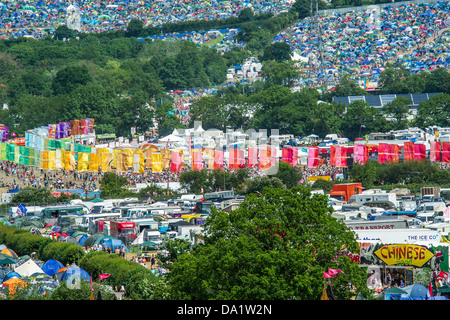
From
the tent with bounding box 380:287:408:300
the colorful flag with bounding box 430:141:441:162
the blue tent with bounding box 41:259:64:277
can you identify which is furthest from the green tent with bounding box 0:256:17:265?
the colorful flag with bounding box 430:141:441:162

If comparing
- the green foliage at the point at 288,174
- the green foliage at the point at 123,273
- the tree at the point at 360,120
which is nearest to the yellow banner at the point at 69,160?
the green foliage at the point at 288,174

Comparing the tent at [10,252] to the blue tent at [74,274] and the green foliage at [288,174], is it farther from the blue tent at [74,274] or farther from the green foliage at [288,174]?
the green foliage at [288,174]

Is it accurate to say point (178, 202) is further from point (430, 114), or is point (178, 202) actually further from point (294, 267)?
point (430, 114)

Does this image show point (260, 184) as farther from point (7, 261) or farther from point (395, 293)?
point (395, 293)

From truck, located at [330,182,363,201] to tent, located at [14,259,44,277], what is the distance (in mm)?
19891

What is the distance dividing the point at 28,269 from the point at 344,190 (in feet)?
70.0

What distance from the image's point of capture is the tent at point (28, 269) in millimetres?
28812

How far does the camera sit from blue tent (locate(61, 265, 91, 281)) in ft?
88.2

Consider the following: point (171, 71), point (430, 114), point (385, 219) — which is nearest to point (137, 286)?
point (385, 219)

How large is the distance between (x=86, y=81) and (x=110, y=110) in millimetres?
14200

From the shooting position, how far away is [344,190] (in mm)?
46094

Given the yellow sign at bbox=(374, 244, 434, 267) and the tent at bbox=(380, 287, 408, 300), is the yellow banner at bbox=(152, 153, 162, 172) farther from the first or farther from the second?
the tent at bbox=(380, 287, 408, 300)
